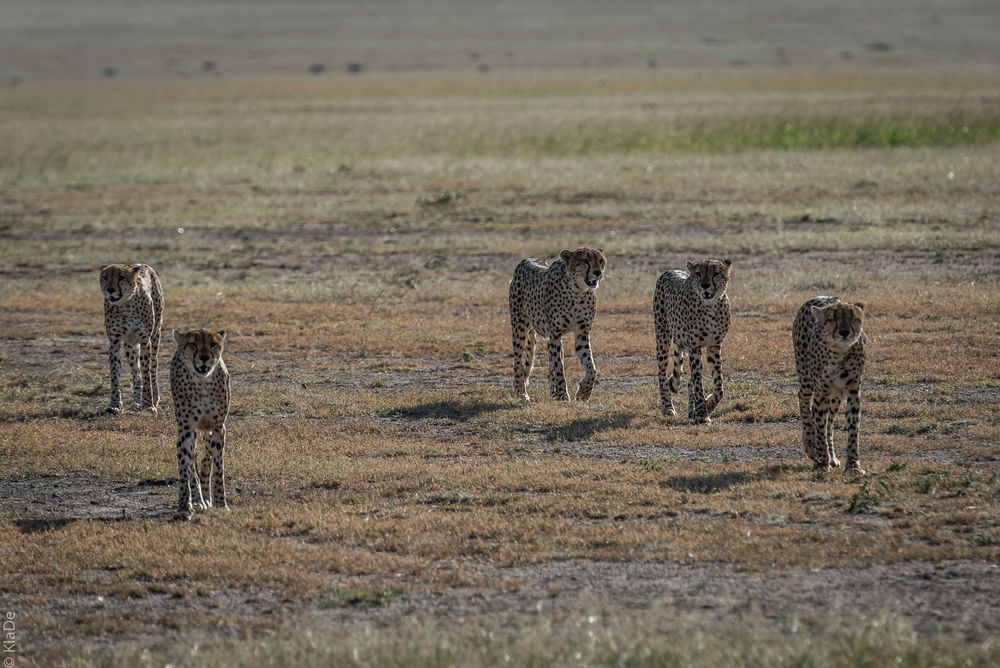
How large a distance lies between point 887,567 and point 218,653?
13.4 ft

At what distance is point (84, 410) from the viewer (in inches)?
584

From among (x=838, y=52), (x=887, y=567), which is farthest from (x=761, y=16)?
(x=887, y=567)

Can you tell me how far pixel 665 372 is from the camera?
14.1 metres

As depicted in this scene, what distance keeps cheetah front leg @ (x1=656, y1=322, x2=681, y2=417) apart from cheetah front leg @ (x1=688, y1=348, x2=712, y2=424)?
0.28m

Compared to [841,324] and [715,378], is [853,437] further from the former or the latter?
[715,378]

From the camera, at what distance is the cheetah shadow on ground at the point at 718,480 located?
11.2 metres

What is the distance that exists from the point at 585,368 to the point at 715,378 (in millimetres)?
1424

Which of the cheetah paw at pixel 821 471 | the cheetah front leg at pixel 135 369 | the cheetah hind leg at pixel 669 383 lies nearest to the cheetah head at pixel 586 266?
the cheetah hind leg at pixel 669 383

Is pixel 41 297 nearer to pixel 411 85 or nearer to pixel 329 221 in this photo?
pixel 329 221

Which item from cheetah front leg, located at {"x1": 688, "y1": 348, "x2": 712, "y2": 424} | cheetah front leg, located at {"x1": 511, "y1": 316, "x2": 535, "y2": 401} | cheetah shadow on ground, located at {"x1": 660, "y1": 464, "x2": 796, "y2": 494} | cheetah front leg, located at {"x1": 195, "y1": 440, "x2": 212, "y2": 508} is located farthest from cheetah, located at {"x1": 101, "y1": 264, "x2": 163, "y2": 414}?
cheetah shadow on ground, located at {"x1": 660, "y1": 464, "x2": 796, "y2": 494}

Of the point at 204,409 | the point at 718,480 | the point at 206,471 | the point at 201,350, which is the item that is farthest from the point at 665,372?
the point at 201,350

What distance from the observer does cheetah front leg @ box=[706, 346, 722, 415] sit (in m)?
13.9

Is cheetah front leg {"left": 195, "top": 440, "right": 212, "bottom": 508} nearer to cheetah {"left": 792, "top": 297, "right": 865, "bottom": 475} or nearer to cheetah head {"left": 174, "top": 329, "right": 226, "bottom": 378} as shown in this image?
cheetah head {"left": 174, "top": 329, "right": 226, "bottom": 378}

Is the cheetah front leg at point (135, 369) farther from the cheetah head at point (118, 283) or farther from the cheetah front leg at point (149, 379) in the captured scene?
the cheetah head at point (118, 283)
